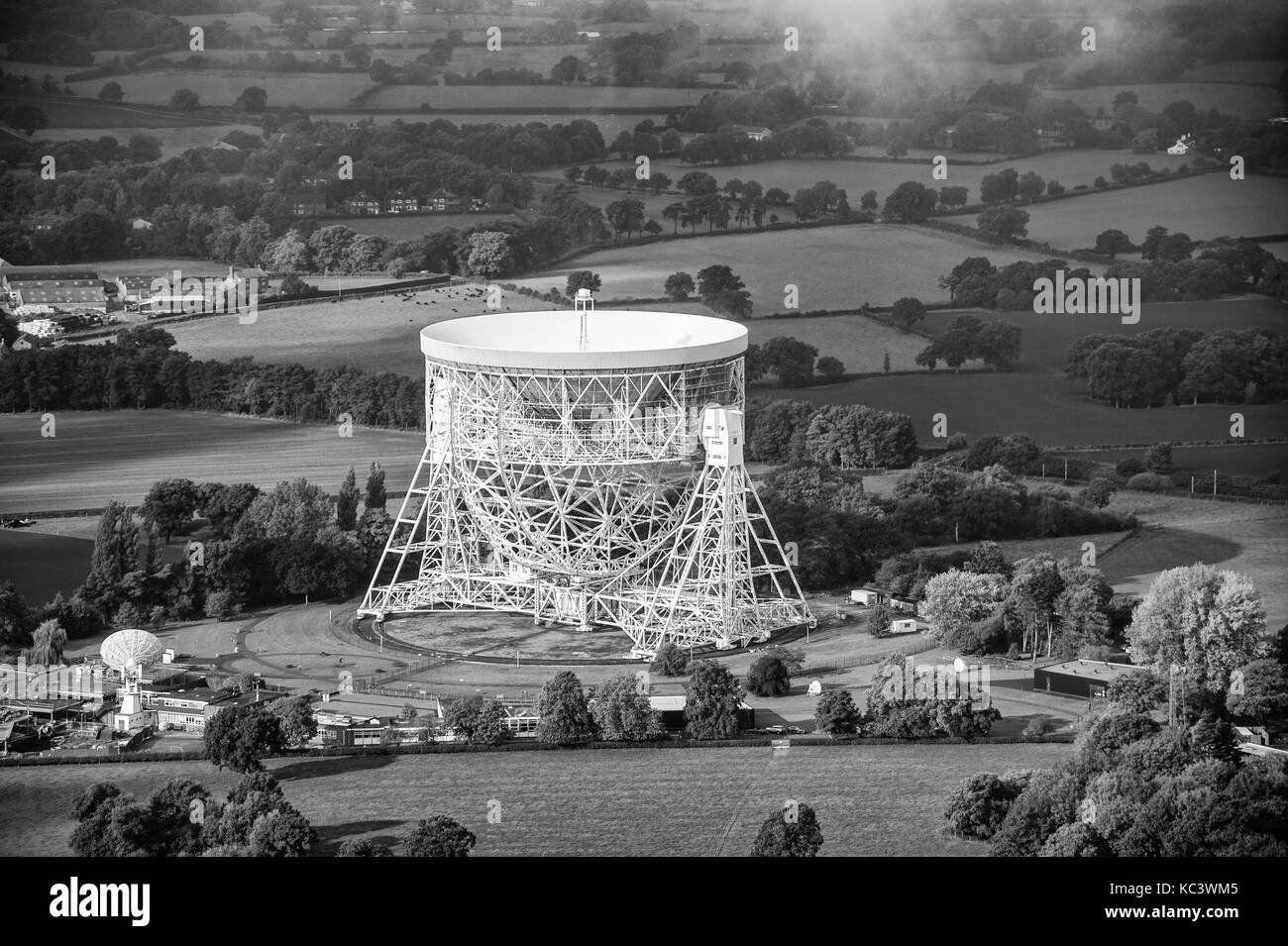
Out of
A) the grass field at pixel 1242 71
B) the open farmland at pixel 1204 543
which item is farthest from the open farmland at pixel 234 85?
the open farmland at pixel 1204 543

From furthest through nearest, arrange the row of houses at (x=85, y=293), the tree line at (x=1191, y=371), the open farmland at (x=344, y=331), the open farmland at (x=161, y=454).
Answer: the row of houses at (x=85, y=293) < the open farmland at (x=344, y=331) < the tree line at (x=1191, y=371) < the open farmland at (x=161, y=454)

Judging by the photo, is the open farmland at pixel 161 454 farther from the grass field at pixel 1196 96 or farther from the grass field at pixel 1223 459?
the grass field at pixel 1196 96

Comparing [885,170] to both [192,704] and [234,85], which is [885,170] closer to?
A: [234,85]

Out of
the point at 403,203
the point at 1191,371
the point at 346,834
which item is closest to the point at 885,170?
the point at 403,203

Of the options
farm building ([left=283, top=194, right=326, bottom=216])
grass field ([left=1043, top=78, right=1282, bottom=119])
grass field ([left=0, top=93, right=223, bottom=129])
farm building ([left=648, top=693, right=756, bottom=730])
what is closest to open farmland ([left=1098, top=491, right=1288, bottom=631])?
farm building ([left=648, top=693, right=756, bottom=730])

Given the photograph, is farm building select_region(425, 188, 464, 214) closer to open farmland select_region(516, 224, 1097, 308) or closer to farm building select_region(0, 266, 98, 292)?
open farmland select_region(516, 224, 1097, 308)
